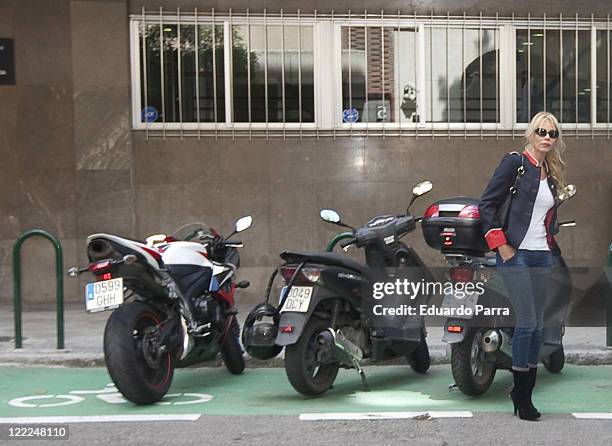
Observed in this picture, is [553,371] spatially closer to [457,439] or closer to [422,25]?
[457,439]

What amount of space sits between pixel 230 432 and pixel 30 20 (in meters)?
7.16

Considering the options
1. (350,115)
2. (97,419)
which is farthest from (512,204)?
(350,115)

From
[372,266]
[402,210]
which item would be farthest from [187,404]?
[402,210]

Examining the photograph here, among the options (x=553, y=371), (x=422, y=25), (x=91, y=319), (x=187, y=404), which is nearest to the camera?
(x=187, y=404)

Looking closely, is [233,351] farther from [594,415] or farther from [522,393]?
[594,415]

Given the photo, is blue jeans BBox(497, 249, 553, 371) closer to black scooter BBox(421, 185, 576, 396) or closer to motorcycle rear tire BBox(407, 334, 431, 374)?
black scooter BBox(421, 185, 576, 396)

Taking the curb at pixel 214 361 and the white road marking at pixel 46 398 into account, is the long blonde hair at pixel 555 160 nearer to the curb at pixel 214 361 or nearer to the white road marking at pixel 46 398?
the curb at pixel 214 361

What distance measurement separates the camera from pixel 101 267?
16.7ft

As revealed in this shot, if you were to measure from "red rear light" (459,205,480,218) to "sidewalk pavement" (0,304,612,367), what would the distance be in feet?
4.95

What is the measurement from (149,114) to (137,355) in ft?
18.3

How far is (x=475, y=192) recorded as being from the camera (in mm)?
10406

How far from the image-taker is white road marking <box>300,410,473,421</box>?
4984 millimetres

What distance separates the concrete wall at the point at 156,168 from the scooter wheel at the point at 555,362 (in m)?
3.99

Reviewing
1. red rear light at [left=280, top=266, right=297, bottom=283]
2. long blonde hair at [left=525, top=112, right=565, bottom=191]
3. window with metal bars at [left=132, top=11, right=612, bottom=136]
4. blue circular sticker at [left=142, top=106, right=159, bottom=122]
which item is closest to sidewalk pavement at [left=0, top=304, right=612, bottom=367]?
red rear light at [left=280, top=266, right=297, bottom=283]
